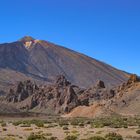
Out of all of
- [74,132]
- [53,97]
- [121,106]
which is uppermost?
[53,97]

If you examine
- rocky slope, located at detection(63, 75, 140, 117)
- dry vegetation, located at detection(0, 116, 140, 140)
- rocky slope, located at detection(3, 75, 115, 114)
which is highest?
rocky slope, located at detection(3, 75, 115, 114)

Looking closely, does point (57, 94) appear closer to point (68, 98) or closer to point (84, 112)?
point (68, 98)

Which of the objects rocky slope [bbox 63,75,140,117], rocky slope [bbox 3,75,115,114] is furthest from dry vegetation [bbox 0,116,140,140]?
rocky slope [bbox 3,75,115,114]

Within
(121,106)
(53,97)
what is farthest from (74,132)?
(53,97)

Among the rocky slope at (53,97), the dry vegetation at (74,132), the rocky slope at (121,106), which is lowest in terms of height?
the dry vegetation at (74,132)

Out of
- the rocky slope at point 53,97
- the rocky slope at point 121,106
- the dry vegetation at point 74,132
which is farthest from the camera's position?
the rocky slope at point 53,97

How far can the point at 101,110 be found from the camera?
331ft

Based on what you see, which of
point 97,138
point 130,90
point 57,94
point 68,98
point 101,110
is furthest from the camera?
point 57,94

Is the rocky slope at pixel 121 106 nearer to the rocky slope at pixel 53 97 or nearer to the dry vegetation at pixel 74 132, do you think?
the rocky slope at pixel 53 97

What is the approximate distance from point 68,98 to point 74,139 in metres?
102

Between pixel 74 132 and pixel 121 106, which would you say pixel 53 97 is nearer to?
pixel 121 106

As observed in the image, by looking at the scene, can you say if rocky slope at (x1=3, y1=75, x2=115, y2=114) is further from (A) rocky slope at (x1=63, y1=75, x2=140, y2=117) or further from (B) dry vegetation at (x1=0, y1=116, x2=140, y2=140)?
(B) dry vegetation at (x1=0, y1=116, x2=140, y2=140)

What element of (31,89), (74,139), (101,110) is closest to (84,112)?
(101,110)

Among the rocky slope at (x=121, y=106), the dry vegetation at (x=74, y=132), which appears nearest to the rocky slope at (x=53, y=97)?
the rocky slope at (x=121, y=106)
